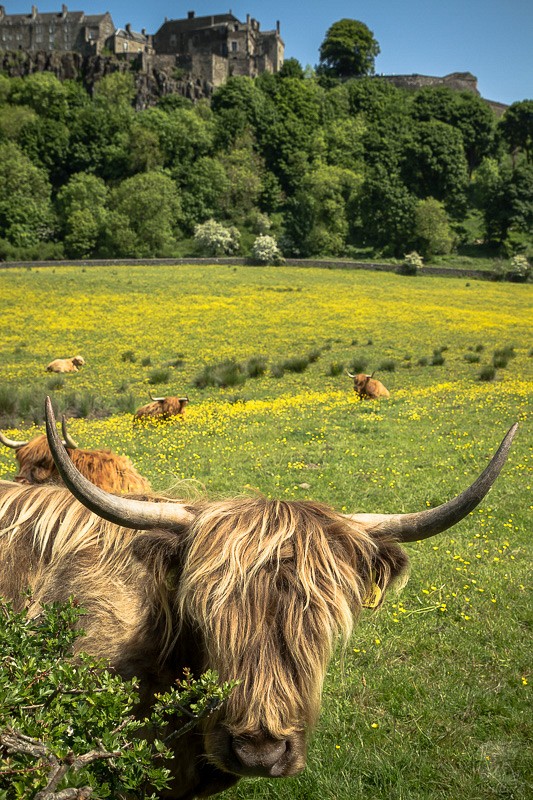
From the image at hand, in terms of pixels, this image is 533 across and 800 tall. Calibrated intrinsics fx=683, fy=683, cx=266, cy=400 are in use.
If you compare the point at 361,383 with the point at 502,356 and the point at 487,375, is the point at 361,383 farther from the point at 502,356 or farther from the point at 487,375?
the point at 502,356

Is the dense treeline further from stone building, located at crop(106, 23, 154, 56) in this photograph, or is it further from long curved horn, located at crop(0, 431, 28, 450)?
long curved horn, located at crop(0, 431, 28, 450)

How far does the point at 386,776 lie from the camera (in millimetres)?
4293

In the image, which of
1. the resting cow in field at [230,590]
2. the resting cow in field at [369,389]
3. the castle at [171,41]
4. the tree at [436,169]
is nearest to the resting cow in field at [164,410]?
the resting cow in field at [369,389]

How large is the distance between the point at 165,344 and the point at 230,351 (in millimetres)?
3086

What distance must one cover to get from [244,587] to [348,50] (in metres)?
142

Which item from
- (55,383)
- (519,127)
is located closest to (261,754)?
(55,383)

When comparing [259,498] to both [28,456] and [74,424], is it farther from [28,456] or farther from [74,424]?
[74,424]

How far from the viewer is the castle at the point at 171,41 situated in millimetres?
115188

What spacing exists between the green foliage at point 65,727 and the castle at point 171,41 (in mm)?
122315

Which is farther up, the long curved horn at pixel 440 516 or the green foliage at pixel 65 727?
the long curved horn at pixel 440 516

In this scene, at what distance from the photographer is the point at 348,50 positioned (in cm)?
12719

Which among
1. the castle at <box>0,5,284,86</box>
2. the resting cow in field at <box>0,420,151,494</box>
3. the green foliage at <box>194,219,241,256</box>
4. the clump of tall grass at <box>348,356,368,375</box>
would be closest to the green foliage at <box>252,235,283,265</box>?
the green foliage at <box>194,219,241,256</box>

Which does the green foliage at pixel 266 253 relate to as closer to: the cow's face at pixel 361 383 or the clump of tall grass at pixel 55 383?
the clump of tall grass at pixel 55 383

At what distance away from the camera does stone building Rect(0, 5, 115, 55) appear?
119 meters
